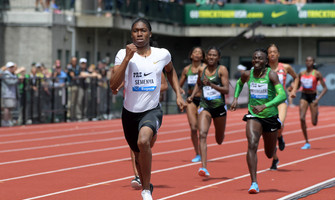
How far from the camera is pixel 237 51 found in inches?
2176

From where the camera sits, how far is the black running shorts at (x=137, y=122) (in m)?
9.02

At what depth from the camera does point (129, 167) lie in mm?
13750

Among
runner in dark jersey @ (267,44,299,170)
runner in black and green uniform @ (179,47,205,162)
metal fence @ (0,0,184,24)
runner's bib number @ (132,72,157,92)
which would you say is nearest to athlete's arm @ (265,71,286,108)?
runner's bib number @ (132,72,157,92)

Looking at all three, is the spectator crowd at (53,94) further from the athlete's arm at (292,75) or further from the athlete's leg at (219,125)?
the athlete's leg at (219,125)

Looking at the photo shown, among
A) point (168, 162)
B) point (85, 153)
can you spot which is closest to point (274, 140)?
point (168, 162)

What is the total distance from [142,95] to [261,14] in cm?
4206

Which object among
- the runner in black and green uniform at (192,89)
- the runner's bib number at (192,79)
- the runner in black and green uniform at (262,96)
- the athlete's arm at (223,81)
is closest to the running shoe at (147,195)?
the runner in black and green uniform at (262,96)

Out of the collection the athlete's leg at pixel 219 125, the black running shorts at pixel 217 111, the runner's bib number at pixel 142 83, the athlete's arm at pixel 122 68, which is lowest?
the athlete's leg at pixel 219 125

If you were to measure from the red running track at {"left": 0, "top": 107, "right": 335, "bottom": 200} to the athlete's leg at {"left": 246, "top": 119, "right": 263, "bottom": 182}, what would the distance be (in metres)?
0.31

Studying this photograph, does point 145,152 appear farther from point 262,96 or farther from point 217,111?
point 217,111

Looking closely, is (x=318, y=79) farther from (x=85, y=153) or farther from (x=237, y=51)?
(x=237, y=51)

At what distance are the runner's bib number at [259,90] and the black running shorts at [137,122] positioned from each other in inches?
94.7

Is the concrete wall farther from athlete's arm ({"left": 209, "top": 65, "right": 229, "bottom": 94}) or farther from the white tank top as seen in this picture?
the white tank top

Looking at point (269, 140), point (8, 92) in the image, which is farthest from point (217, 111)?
point (8, 92)
